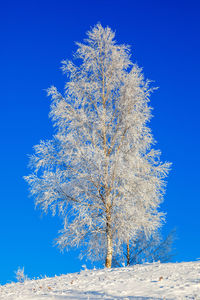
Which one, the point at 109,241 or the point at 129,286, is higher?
the point at 109,241

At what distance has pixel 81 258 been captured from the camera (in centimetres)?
1344

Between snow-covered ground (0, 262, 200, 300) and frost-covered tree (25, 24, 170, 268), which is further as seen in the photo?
frost-covered tree (25, 24, 170, 268)

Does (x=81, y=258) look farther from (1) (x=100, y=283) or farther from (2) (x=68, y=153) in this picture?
(1) (x=100, y=283)

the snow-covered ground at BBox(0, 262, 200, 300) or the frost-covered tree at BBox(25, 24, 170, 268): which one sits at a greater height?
the frost-covered tree at BBox(25, 24, 170, 268)

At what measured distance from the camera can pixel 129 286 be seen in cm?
745

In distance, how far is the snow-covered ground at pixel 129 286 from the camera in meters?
6.77

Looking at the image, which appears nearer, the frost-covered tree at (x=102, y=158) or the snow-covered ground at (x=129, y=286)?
the snow-covered ground at (x=129, y=286)

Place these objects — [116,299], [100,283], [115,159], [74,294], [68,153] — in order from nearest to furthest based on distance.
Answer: [116,299]
[74,294]
[100,283]
[115,159]
[68,153]

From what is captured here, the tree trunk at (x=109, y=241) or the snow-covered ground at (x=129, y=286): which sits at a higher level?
the tree trunk at (x=109, y=241)

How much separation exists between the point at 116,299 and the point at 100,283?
1.64m

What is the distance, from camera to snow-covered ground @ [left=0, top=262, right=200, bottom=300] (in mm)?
6773

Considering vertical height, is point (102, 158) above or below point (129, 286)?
above

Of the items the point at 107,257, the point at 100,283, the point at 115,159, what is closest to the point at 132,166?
the point at 115,159

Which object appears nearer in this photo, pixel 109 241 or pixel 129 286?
pixel 129 286
